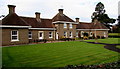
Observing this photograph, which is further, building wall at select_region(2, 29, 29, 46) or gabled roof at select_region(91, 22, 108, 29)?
gabled roof at select_region(91, 22, 108, 29)

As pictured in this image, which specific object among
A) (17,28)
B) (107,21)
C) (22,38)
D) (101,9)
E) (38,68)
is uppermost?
(101,9)

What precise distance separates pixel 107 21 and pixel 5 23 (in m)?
60.0

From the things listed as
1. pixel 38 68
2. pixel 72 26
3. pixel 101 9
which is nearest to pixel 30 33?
pixel 72 26

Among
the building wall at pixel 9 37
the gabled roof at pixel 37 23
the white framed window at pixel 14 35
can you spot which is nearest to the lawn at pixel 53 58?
the building wall at pixel 9 37

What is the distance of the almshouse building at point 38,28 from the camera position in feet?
76.7

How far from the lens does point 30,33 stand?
2962 cm

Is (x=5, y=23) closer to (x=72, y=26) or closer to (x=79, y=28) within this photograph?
(x=72, y=26)

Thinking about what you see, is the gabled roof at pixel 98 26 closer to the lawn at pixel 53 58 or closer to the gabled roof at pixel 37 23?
the gabled roof at pixel 37 23

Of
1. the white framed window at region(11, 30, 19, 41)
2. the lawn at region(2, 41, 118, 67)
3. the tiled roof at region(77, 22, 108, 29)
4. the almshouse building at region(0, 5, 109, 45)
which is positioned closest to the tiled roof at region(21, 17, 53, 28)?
the almshouse building at region(0, 5, 109, 45)

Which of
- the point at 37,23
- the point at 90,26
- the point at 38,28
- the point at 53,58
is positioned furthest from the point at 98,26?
the point at 53,58

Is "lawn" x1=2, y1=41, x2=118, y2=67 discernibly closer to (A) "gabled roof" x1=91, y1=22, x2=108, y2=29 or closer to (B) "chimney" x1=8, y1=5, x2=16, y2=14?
(B) "chimney" x1=8, y1=5, x2=16, y2=14

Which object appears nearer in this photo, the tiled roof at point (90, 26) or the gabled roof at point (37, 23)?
the gabled roof at point (37, 23)

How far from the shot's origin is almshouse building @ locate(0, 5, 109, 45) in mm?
23375

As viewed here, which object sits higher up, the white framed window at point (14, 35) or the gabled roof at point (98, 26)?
the gabled roof at point (98, 26)
